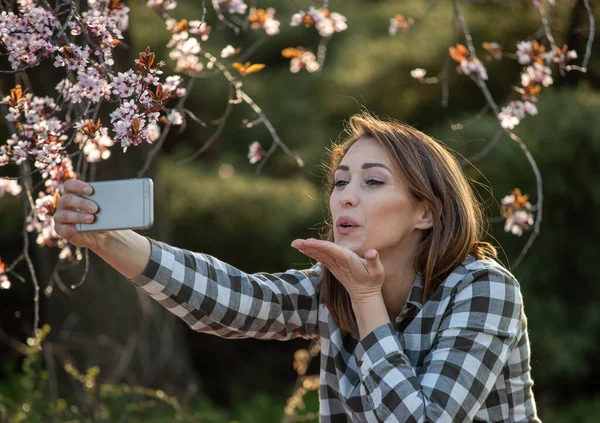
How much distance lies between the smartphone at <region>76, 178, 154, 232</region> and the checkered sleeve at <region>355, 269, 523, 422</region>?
63 centimetres

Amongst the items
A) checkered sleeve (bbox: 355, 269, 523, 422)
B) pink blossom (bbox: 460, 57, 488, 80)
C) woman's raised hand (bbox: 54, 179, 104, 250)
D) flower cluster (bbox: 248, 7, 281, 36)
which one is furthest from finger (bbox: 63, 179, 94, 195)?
pink blossom (bbox: 460, 57, 488, 80)

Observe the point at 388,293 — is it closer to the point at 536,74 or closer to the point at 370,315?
the point at 370,315

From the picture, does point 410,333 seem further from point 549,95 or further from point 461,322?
point 549,95

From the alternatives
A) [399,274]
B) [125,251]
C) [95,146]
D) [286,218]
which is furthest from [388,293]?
[286,218]

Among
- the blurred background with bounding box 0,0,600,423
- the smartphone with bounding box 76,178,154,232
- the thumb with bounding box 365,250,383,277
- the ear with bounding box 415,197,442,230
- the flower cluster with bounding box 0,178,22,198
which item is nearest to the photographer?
the smartphone with bounding box 76,178,154,232

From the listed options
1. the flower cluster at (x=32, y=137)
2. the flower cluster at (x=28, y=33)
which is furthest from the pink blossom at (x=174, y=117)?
the flower cluster at (x=28, y=33)

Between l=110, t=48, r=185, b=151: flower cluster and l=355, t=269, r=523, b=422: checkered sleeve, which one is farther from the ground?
l=110, t=48, r=185, b=151: flower cluster

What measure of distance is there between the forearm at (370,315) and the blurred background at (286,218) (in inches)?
65.8

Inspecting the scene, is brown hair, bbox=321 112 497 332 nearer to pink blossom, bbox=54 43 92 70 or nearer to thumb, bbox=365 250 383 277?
thumb, bbox=365 250 383 277

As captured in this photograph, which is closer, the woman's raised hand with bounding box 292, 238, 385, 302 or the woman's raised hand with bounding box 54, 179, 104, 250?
the woman's raised hand with bounding box 54, 179, 104, 250

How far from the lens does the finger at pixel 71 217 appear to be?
1.74 meters

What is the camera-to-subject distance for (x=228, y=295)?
2205 millimetres

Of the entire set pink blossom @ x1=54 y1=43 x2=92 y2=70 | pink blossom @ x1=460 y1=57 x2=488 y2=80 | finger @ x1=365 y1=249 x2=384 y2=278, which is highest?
pink blossom @ x1=54 y1=43 x2=92 y2=70

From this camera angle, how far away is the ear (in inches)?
87.1
